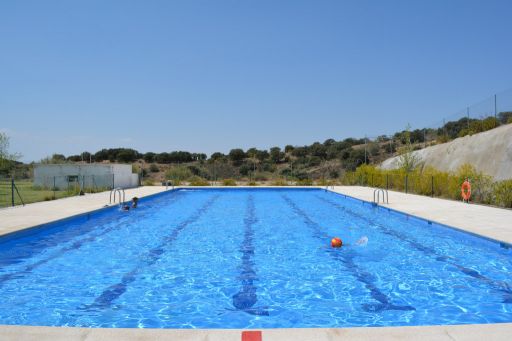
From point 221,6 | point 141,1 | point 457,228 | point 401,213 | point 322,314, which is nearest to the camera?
point 322,314

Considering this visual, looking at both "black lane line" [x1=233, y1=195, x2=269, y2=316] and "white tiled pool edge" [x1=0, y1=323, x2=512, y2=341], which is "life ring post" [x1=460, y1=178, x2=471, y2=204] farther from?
"white tiled pool edge" [x1=0, y1=323, x2=512, y2=341]

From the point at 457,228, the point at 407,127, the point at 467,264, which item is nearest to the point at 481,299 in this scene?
the point at 467,264

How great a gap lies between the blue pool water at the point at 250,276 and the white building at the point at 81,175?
10209mm

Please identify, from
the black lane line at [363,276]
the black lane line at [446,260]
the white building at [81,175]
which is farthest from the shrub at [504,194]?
the white building at [81,175]

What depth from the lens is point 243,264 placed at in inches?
247

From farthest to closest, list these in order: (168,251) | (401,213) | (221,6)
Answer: (221,6)
(401,213)
(168,251)

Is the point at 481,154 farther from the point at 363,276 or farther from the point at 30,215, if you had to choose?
the point at 30,215

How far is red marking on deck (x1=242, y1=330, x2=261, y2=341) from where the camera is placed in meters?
2.85

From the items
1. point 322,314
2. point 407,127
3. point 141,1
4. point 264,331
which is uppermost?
point 141,1

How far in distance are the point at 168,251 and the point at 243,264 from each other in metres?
1.60

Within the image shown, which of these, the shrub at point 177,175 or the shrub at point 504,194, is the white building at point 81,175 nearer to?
the shrub at point 177,175

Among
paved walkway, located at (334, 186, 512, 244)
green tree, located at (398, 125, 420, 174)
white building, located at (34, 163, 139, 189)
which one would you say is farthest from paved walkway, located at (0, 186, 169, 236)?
green tree, located at (398, 125, 420, 174)

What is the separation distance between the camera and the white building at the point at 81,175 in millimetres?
19828

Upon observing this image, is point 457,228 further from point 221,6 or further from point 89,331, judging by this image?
point 221,6
